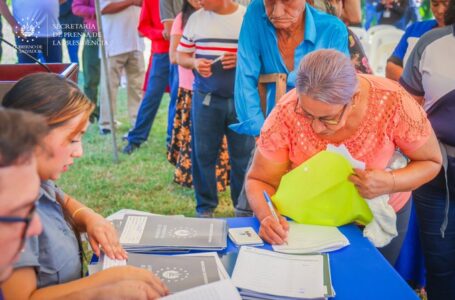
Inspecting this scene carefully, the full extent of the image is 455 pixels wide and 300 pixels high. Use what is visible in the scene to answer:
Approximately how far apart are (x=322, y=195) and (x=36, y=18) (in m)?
1.81

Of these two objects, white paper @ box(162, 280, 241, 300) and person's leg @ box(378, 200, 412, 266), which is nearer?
white paper @ box(162, 280, 241, 300)

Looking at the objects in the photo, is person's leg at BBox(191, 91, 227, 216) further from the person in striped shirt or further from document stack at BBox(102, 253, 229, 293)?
document stack at BBox(102, 253, 229, 293)

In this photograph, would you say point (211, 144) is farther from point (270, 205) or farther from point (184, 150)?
point (270, 205)

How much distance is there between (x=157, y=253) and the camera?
145cm

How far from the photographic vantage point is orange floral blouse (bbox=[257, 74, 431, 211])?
5.24 feet

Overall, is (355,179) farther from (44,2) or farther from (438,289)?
(44,2)

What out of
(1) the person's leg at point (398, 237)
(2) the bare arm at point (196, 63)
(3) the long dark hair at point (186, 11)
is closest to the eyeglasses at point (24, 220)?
(1) the person's leg at point (398, 237)

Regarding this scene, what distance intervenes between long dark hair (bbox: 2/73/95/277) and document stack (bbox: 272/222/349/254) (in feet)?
2.26

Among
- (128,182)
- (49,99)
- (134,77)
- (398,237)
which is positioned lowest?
(128,182)

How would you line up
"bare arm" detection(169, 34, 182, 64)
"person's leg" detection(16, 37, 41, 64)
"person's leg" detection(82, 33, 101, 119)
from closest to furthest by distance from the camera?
"person's leg" detection(16, 37, 41, 64)
"bare arm" detection(169, 34, 182, 64)
"person's leg" detection(82, 33, 101, 119)

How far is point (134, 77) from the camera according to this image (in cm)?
486

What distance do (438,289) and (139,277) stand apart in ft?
4.55

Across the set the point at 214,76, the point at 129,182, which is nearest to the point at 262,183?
the point at 214,76

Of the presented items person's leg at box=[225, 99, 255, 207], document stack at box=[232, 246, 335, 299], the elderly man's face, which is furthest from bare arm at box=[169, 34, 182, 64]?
document stack at box=[232, 246, 335, 299]
